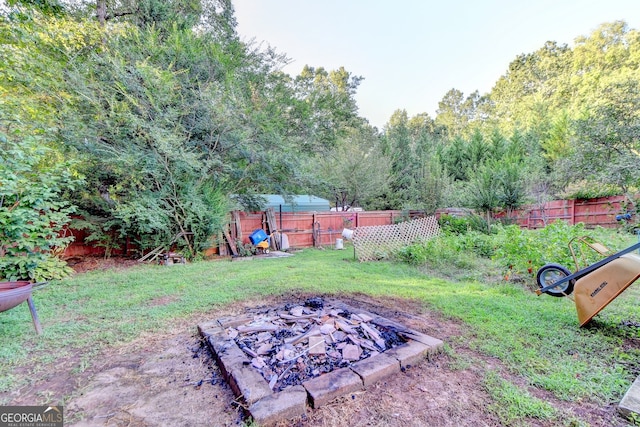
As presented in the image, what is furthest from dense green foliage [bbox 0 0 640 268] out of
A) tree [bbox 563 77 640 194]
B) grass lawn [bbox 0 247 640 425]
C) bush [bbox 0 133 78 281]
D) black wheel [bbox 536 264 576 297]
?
black wheel [bbox 536 264 576 297]

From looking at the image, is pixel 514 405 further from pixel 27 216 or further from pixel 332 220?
pixel 332 220

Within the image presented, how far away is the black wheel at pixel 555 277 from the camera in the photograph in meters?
2.90

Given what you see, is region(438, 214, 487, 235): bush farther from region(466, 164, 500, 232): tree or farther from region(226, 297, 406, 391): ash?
region(226, 297, 406, 391): ash

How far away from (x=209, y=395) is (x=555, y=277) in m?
3.86

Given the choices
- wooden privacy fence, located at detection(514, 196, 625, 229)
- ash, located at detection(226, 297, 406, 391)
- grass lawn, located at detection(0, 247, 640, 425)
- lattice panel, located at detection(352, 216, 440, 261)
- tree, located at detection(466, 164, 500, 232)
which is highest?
tree, located at detection(466, 164, 500, 232)

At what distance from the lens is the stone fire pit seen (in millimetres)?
1584

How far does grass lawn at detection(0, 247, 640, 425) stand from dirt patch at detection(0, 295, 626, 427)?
0.09 meters

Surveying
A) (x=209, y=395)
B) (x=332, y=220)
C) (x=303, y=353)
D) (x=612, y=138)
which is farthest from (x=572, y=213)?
(x=209, y=395)

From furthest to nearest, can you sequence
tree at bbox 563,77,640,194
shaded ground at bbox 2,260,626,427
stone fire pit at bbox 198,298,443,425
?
tree at bbox 563,77,640,194, stone fire pit at bbox 198,298,443,425, shaded ground at bbox 2,260,626,427

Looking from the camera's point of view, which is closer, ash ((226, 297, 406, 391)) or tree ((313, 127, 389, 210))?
ash ((226, 297, 406, 391))

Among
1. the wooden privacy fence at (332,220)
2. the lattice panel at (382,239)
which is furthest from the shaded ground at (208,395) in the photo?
the wooden privacy fence at (332,220)

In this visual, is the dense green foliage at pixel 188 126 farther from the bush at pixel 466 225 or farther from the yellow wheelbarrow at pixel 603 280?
the yellow wheelbarrow at pixel 603 280

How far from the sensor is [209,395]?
1695mm

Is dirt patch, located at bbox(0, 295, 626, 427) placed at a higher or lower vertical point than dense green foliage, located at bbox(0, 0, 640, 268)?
lower
